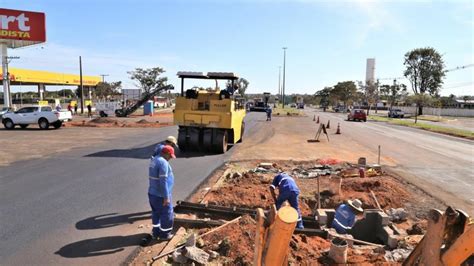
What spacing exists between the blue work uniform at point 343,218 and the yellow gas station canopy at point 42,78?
178 feet

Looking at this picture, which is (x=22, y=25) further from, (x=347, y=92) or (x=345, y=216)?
(x=347, y=92)

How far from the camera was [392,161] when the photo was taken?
15.5m

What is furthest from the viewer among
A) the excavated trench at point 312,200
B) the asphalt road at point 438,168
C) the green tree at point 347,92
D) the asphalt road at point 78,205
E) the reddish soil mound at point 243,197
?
the green tree at point 347,92

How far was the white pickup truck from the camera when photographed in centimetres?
2631

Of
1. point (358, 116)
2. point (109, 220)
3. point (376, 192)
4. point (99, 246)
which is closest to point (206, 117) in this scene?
point (376, 192)

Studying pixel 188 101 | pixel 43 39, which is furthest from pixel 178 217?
pixel 43 39

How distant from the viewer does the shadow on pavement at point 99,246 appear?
577cm

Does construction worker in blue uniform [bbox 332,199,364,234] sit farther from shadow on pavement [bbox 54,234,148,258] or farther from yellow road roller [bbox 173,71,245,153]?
yellow road roller [bbox 173,71,245,153]

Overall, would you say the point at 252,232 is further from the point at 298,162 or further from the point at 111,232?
the point at 298,162

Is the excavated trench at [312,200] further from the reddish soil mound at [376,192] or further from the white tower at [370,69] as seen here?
the white tower at [370,69]

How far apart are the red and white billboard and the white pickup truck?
1613 centimetres

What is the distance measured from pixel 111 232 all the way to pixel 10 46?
4181cm

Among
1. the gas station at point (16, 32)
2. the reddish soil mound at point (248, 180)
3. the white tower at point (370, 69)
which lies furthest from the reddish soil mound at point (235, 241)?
the white tower at point (370, 69)

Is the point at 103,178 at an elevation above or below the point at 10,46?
below
